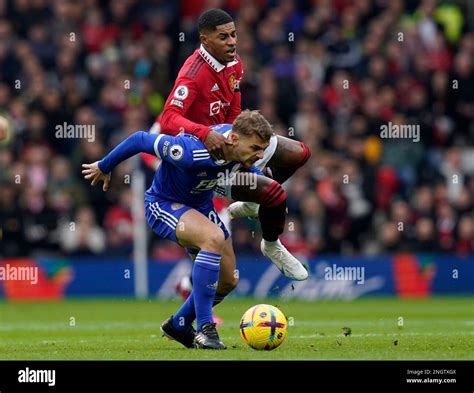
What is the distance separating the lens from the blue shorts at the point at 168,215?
10688mm

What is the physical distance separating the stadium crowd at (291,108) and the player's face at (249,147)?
918 cm

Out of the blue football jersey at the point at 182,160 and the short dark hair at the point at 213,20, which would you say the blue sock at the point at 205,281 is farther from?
the short dark hair at the point at 213,20

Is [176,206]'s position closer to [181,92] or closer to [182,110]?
[182,110]

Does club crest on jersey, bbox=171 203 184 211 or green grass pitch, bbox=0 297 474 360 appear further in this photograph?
club crest on jersey, bbox=171 203 184 211

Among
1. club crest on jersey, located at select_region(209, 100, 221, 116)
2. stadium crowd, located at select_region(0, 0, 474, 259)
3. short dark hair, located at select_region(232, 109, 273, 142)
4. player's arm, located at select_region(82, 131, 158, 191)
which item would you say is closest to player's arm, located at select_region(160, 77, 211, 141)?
club crest on jersey, located at select_region(209, 100, 221, 116)

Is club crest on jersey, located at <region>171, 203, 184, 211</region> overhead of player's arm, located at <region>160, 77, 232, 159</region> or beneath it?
beneath

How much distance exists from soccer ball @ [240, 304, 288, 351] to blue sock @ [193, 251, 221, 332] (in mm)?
347

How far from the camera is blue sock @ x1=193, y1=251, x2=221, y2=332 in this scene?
1033 centimetres

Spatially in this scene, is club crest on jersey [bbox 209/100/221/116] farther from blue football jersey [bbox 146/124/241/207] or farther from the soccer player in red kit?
blue football jersey [bbox 146/124/241/207]

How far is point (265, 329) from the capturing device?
1037 cm

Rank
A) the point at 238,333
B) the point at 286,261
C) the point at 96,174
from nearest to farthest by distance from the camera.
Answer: the point at 96,174, the point at 286,261, the point at 238,333

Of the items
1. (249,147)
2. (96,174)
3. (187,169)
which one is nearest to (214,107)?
(187,169)

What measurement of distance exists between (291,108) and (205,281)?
35.6ft

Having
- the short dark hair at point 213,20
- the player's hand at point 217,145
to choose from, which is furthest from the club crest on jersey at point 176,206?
the short dark hair at point 213,20
